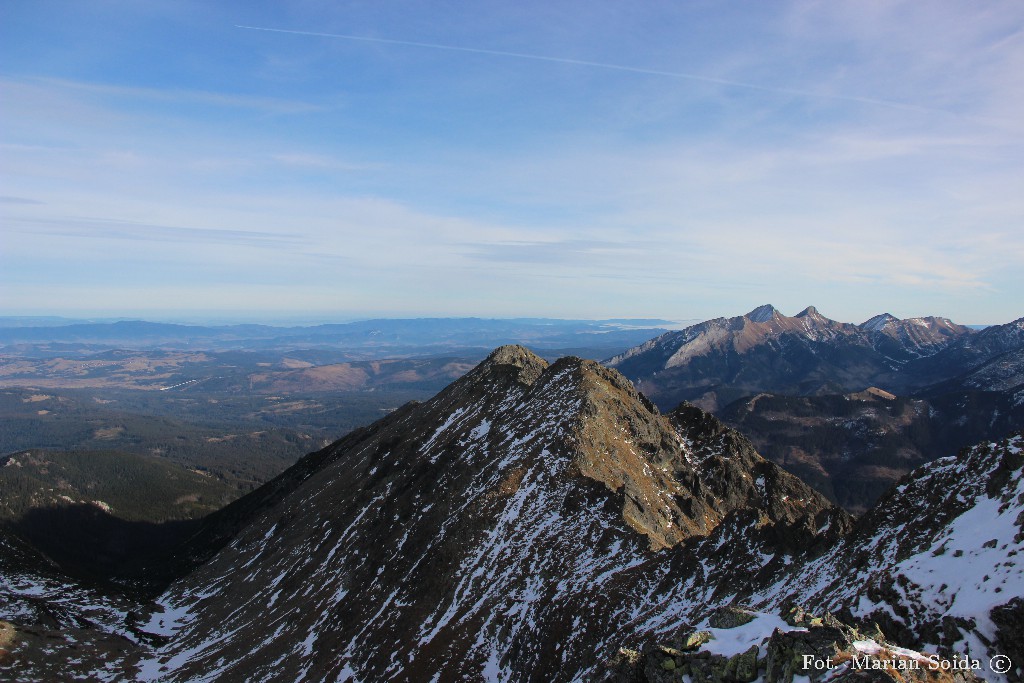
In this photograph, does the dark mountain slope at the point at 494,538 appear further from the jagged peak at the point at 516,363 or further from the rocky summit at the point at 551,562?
the jagged peak at the point at 516,363

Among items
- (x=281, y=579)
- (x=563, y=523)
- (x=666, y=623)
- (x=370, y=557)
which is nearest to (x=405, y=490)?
(x=370, y=557)

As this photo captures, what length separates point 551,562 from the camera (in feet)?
246

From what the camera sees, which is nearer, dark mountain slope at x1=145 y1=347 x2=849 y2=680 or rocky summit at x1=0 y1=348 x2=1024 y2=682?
rocky summit at x1=0 y1=348 x2=1024 y2=682

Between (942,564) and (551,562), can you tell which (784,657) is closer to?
(942,564)

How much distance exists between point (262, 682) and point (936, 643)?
90932 millimetres

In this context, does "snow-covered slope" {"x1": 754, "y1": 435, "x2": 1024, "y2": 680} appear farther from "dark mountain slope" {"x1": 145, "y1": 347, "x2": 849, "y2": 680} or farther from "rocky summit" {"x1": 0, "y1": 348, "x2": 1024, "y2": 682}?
"dark mountain slope" {"x1": 145, "y1": 347, "x2": 849, "y2": 680}

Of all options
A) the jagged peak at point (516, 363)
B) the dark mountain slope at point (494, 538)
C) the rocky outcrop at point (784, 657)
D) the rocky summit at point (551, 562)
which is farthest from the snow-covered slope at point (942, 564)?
the jagged peak at point (516, 363)

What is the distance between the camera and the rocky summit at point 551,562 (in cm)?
3678

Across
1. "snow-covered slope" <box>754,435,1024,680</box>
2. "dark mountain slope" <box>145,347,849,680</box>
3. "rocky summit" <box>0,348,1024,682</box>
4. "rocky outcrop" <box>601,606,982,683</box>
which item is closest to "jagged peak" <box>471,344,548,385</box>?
"rocky summit" <box>0,348,1024,682</box>

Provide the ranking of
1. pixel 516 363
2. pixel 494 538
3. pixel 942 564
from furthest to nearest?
1. pixel 516 363
2. pixel 494 538
3. pixel 942 564

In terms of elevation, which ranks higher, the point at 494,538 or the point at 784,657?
the point at 784,657

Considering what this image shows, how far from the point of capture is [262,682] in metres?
88.3

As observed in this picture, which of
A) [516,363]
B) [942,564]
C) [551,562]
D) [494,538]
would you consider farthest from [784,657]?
[516,363]

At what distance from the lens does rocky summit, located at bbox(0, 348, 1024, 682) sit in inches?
1448
